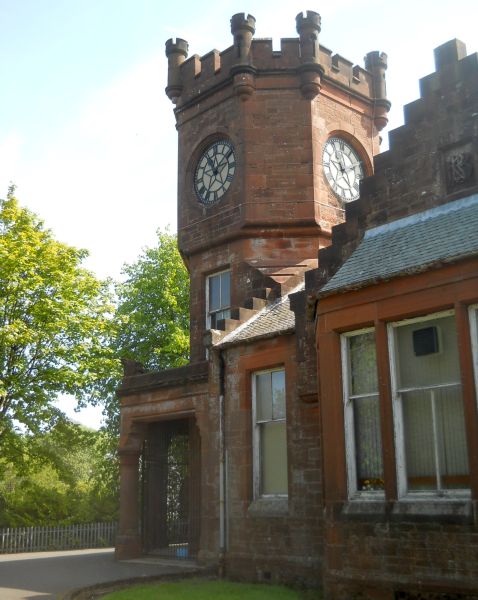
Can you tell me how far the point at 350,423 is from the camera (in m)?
9.88

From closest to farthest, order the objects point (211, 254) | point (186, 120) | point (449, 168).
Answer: point (449, 168)
point (211, 254)
point (186, 120)

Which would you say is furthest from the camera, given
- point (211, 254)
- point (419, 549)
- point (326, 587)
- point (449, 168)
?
point (211, 254)

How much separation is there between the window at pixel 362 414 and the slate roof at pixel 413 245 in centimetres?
91

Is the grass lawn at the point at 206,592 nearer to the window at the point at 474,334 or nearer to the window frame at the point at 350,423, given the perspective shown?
the window frame at the point at 350,423

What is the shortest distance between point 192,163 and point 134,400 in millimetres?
7181

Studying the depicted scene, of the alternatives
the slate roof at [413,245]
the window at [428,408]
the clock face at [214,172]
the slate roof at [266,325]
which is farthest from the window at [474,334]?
Result: the clock face at [214,172]

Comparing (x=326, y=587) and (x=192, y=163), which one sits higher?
(x=192, y=163)

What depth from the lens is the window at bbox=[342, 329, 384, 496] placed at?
9.59 metres

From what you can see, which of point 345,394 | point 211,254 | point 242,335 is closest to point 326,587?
point 345,394

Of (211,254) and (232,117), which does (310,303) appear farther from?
(232,117)

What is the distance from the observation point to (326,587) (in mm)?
9602

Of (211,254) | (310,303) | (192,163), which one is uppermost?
(192,163)

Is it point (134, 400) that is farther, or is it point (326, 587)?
point (134, 400)

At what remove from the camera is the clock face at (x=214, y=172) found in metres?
19.2
